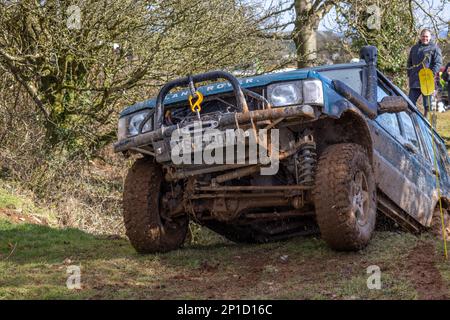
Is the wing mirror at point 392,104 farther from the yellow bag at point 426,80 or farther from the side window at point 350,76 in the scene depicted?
the yellow bag at point 426,80

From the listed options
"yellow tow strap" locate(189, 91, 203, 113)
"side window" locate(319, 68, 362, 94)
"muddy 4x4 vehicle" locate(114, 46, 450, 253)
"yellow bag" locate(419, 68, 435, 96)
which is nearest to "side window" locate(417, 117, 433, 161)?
"yellow bag" locate(419, 68, 435, 96)

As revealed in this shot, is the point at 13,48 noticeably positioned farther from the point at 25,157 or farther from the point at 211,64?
the point at 211,64

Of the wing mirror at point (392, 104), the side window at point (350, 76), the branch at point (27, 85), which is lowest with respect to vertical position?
the wing mirror at point (392, 104)

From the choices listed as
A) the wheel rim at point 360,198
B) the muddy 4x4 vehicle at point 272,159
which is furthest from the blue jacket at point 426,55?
the wheel rim at point 360,198

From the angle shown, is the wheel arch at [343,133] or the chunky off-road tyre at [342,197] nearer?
the chunky off-road tyre at [342,197]

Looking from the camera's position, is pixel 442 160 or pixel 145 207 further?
pixel 442 160

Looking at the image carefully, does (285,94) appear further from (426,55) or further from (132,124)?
(426,55)

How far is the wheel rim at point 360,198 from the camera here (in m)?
4.94

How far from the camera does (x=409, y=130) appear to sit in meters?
7.02

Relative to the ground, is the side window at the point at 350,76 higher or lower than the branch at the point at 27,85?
lower

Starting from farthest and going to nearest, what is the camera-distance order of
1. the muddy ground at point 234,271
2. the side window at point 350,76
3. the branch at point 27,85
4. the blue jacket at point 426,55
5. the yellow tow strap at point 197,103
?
the blue jacket at point 426,55
the branch at point 27,85
the side window at point 350,76
the yellow tow strap at point 197,103
the muddy ground at point 234,271

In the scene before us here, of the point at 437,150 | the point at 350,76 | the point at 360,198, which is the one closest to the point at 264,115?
the point at 360,198

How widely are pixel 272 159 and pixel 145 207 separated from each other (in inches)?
50.2
